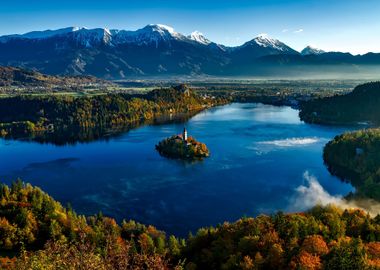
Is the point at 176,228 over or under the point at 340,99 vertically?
under

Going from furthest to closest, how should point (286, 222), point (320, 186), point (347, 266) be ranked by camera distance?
point (320, 186) < point (286, 222) < point (347, 266)

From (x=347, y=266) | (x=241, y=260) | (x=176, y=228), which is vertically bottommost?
(x=176, y=228)

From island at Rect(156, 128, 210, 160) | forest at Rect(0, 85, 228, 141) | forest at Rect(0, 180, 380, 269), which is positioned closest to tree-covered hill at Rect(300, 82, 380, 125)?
forest at Rect(0, 85, 228, 141)

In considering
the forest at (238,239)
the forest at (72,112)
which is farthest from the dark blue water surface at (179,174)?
the forest at (72,112)

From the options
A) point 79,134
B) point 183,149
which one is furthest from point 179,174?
point 79,134

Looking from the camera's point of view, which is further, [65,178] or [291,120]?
[291,120]

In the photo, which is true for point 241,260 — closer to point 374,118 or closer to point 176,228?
point 176,228

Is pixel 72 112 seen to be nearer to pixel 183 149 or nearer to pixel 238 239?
pixel 183 149

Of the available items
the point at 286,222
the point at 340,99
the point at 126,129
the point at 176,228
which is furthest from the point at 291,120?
the point at 286,222
